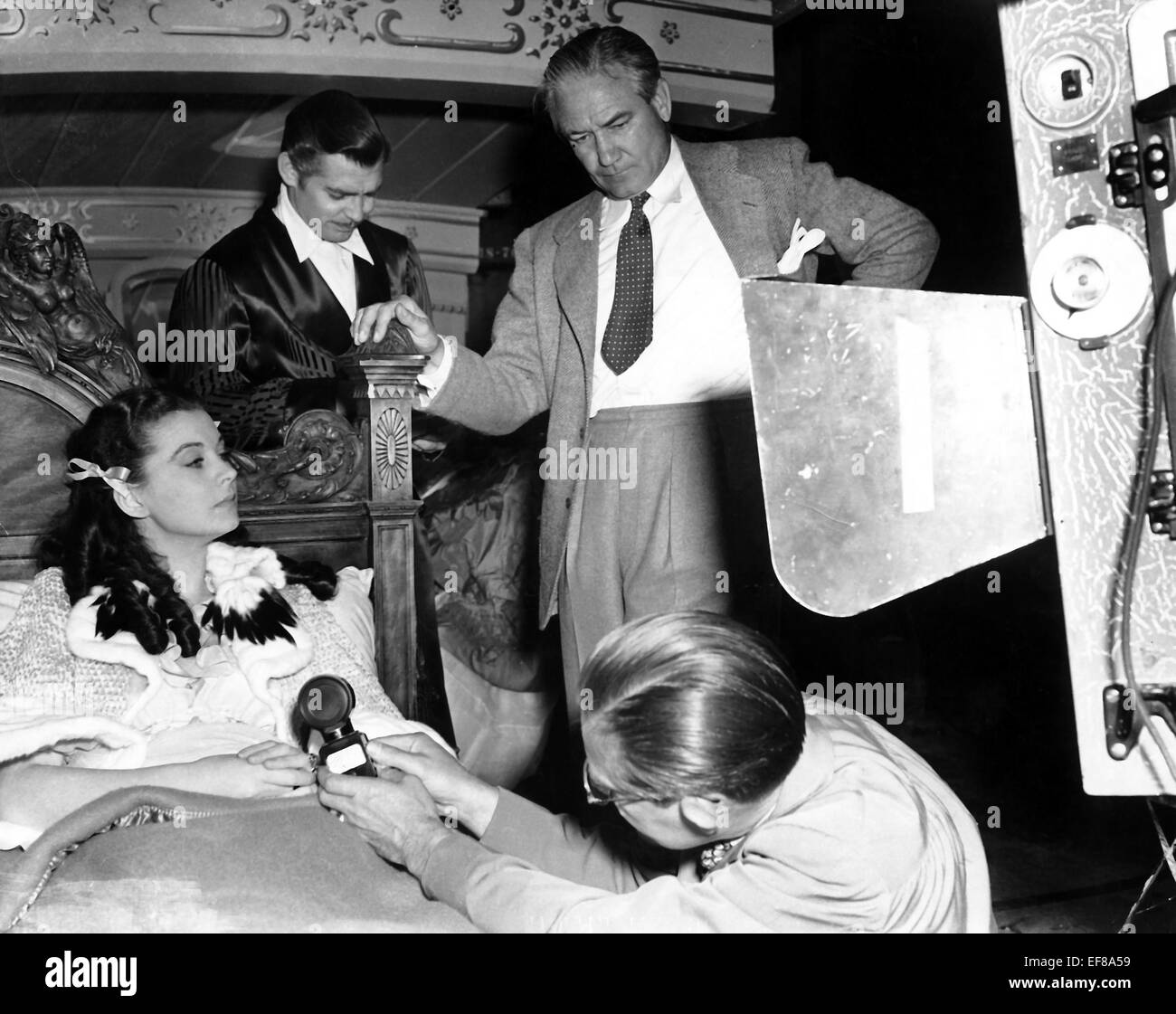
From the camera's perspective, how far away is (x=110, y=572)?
153 cm

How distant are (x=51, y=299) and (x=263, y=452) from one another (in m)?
0.36

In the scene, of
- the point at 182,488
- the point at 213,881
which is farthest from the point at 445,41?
the point at 213,881

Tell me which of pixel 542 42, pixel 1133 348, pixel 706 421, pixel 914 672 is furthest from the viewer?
pixel 914 672

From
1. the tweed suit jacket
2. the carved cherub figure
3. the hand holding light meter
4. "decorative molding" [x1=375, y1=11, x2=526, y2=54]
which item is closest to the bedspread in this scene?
the hand holding light meter

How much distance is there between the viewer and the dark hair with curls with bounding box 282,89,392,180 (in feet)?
6.77

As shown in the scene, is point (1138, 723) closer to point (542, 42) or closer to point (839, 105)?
point (839, 105)

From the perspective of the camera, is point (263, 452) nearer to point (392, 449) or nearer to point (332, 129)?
point (392, 449)

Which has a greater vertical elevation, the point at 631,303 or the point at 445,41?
the point at 445,41

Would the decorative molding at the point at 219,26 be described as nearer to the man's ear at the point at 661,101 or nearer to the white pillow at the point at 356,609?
the man's ear at the point at 661,101

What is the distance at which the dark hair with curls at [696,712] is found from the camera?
99 cm

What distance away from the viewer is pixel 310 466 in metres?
1.75

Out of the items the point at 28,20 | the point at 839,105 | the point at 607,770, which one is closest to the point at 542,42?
the point at 839,105
